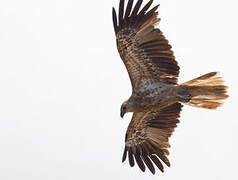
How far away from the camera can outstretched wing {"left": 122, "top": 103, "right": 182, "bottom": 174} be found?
1481 centimetres

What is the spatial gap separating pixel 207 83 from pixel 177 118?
1223 mm

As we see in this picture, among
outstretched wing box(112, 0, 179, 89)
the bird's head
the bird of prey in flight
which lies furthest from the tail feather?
the bird's head

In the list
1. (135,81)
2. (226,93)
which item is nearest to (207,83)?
(226,93)

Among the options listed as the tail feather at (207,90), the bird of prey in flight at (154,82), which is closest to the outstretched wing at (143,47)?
the bird of prey in flight at (154,82)

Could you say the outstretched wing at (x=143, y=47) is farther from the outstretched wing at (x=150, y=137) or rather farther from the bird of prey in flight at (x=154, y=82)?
the outstretched wing at (x=150, y=137)

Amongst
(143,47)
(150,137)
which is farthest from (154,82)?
(150,137)

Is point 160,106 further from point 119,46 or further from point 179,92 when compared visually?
point 119,46

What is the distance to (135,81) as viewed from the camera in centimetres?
1438

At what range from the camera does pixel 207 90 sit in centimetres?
1409

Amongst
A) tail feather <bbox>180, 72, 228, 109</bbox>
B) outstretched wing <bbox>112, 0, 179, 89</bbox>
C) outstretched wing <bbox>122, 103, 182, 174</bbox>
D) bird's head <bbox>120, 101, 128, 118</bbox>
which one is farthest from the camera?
outstretched wing <bbox>122, 103, 182, 174</bbox>

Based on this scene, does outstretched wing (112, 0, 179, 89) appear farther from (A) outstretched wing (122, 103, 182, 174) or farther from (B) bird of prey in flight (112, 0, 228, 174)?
(A) outstretched wing (122, 103, 182, 174)

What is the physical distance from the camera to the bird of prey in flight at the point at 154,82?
13664mm

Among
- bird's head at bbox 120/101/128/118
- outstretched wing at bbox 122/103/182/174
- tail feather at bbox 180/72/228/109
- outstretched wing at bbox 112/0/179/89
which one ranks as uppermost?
outstretched wing at bbox 112/0/179/89

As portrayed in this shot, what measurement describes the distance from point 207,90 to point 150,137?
6.52 ft
